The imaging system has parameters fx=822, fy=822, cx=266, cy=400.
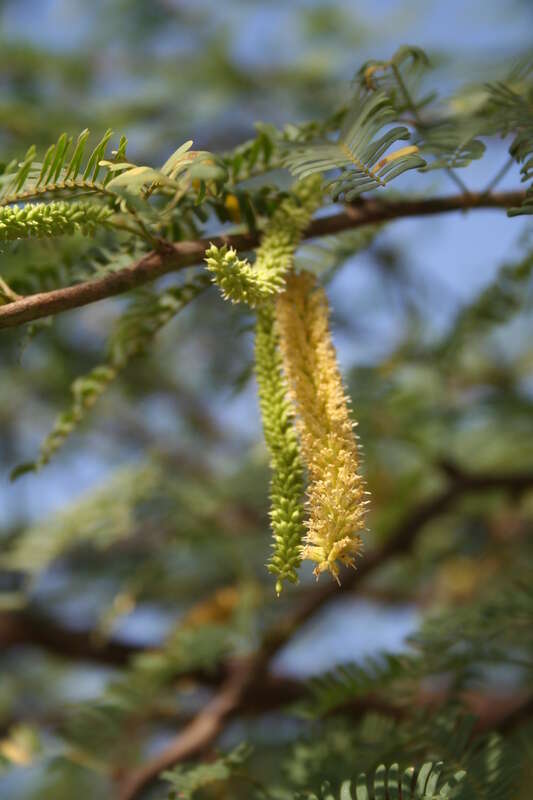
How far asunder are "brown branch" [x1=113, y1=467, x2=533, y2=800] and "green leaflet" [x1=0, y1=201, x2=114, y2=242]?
0.54m

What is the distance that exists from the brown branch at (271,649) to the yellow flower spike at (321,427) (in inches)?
18.0

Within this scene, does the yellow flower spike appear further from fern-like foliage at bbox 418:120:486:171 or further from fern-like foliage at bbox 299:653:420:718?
fern-like foliage at bbox 299:653:420:718

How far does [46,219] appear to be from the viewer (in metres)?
0.43

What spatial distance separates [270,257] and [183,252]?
51 millimetres

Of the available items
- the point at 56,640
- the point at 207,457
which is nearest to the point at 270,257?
the point at 56,640

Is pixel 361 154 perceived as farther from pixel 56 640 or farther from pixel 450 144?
pixel 56 640

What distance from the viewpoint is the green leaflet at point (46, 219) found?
16.5 inches

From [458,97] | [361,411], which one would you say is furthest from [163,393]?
[458,97]

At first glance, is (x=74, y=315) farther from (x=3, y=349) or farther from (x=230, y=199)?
(x=230, y=199)

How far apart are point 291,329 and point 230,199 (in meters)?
0.11

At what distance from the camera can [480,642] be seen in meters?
0.64

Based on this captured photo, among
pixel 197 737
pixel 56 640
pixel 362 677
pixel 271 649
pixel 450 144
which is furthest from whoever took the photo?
pixel 56 640

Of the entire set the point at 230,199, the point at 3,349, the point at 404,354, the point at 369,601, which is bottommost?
the point at 230,199

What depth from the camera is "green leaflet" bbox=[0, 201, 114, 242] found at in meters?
0.42
